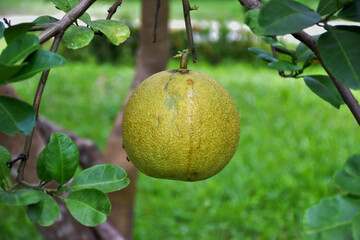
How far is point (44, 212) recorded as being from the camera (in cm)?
63

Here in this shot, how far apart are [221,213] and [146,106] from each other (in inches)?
91.2

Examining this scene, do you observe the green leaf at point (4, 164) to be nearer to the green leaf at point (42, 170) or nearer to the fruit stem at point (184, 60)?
the green leaf at point (42, 170)

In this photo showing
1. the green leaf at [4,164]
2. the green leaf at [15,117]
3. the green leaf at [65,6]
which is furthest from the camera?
the green leaf at [65,6]

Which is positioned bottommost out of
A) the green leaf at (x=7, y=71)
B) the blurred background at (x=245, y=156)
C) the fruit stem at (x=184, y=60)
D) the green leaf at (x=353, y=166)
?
the blurred background at (x=245, y=156)

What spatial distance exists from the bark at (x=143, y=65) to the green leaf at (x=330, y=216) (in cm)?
170

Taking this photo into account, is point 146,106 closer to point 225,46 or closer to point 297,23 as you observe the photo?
point 297,23

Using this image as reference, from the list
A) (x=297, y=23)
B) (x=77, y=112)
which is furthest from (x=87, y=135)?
(x=297, y=23)

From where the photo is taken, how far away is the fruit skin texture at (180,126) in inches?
28.8

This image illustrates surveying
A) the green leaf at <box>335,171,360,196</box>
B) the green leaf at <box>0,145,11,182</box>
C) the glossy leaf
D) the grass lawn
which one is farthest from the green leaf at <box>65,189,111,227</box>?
the grass lawn

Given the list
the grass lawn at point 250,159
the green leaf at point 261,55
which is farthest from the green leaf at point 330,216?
the grass lawn at point 250,159

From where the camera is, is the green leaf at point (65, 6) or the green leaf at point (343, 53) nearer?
the green leaf at point (343, 53)

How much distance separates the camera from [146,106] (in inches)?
29.6

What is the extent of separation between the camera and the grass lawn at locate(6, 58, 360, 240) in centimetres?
291

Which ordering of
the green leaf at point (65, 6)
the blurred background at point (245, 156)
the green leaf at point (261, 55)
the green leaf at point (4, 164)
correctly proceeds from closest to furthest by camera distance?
the green leaf at point (4, 164) < the green leaf at point (65, 6) < the green leaf at point (261, 55) < the blurred background at point (245, 156)
